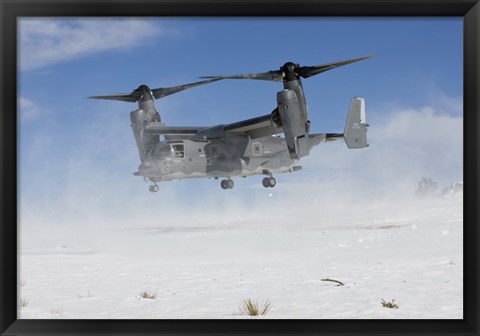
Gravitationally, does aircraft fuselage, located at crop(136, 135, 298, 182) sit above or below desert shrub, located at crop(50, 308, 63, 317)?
above

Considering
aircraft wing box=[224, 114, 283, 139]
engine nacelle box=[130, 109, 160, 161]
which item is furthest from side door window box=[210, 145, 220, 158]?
engine nacelle box=[130, 109, 160, 161]

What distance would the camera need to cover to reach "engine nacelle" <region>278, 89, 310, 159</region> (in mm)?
14258

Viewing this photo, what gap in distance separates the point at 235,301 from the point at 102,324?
2193 millimetres

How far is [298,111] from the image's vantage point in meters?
14.3

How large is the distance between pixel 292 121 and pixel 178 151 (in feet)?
18.3

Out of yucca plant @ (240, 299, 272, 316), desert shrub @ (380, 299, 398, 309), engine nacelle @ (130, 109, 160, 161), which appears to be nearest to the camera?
yucca plant @ (240, 299, 272, 316)

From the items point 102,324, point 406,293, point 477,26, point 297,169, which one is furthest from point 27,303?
point 297,169

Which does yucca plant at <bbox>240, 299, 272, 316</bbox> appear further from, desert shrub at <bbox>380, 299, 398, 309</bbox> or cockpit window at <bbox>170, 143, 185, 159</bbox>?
cockpit window at <bbox>170, 143, 185, 159</bbox>

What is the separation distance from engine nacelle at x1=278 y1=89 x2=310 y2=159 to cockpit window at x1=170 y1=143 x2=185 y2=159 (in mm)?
5139

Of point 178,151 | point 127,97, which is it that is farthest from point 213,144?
point 127,97

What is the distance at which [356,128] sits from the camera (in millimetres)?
19516

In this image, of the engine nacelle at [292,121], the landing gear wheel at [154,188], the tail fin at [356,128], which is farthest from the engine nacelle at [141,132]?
the tail fin at [356,128]

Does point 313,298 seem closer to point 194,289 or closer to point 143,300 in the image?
point 194,289

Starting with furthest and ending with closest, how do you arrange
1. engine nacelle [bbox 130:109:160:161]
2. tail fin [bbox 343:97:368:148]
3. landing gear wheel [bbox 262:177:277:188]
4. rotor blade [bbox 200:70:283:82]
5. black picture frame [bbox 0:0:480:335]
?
landing gear wheel [bbox 262:177:277:188] → tail fin [bbox 343:97:368:148] → engine nacelle [bbox 130:109:160:161] → rotor blade [bbox 200:70:283:82] → black picture frame [bbox 0:0:480:335]
